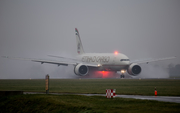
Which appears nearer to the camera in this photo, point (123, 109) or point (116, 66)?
point (123, 109)

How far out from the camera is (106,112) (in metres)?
16.3

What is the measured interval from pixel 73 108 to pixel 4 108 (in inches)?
301

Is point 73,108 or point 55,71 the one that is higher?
point 55,71

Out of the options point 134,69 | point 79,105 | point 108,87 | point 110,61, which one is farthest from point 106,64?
point 79,105

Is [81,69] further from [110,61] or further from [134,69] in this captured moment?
[134,69]

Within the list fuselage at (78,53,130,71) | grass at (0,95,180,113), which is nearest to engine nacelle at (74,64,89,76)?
fuselage at (78,53,130,71)

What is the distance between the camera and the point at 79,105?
62.8ft

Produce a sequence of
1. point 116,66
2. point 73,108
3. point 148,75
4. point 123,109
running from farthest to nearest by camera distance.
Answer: point 148,75, point 116,66, point 73,108, point 123,109

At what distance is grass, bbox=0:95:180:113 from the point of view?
57.2 ft

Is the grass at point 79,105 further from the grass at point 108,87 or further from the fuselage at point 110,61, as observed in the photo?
the fuselage at point 110,61

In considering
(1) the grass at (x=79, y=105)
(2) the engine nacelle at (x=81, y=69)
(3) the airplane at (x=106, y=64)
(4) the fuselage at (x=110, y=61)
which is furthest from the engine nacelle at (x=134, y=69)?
(1) the grass at (x=79, y=105)

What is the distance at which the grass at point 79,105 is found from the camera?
1742cm

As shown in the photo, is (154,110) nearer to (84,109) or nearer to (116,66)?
(84,109)

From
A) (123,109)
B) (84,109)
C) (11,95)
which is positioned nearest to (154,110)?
(123,109)
